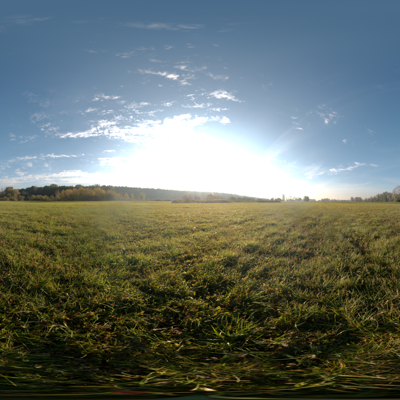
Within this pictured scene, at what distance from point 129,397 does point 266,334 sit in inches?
54.0

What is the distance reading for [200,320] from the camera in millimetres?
2143

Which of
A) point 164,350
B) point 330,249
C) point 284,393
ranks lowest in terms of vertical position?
point 164,350

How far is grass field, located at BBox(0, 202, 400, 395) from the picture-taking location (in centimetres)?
144

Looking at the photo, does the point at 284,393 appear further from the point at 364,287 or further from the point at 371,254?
the point at 371,254

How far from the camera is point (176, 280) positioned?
295cm

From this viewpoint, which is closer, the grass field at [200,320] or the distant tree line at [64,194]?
the grass field at [200,320]

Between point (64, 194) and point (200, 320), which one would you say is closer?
point (200, 320)

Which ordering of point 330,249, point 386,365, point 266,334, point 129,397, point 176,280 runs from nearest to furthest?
point 129,397, point 386,365, point 266,334, point 176,280, point 330,249

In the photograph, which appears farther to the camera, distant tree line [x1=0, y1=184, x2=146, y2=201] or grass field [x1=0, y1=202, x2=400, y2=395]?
distant tree line [x1=0, y1=184, x2=146, y2=201]

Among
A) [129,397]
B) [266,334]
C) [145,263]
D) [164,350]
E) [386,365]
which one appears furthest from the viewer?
[145,263]

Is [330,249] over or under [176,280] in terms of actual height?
over

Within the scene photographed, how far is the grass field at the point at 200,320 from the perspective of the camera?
144 centimetres

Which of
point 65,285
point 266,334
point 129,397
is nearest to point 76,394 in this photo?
point 129,397

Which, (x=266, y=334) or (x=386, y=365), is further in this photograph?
(x=266, y=334)
